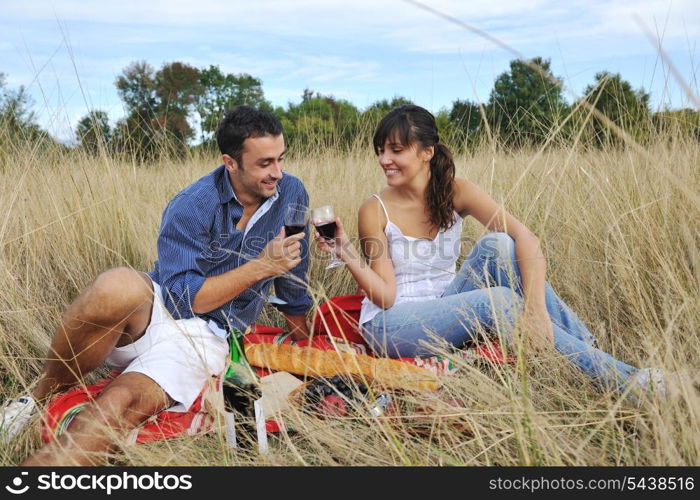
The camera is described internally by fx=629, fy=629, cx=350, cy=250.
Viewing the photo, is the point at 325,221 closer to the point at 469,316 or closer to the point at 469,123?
the point at 469,316

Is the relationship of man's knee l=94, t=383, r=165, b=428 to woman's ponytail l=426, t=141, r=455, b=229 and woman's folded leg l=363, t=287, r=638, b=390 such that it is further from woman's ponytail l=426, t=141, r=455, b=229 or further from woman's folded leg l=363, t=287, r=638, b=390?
woman's ponytail l=426, t=141, r=455, b=229

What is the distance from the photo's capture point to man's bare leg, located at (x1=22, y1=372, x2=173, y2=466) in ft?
7.20

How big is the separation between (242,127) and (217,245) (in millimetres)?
584

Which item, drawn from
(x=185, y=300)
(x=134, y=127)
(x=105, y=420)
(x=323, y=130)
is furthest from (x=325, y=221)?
(x=323, y=130)

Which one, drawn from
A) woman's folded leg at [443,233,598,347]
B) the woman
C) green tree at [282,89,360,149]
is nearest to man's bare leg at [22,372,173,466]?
the woman

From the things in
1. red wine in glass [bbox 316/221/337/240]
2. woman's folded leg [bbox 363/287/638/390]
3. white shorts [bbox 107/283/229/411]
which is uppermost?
red wine in glass [bbox 316/221/337/240]

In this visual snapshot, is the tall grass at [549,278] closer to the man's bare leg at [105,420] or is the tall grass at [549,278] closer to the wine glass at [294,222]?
the man's bare leg at [105,420]

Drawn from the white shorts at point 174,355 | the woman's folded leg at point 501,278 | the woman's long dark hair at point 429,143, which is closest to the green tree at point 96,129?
the white shorts at point 174,355

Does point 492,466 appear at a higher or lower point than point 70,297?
lower

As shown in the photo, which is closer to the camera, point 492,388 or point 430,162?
point 492,388

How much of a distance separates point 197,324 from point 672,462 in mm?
1980
